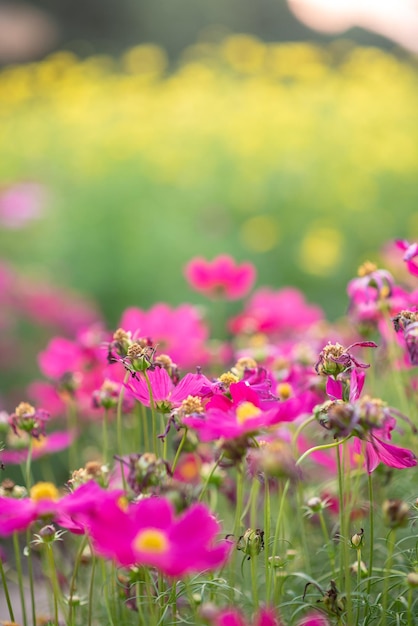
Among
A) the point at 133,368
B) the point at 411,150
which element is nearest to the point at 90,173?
the point at 411,150

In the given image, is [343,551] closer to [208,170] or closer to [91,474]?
[91,474]

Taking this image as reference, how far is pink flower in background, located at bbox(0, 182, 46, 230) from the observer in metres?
2.06

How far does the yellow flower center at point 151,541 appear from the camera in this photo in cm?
38

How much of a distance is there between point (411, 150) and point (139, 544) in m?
2.17

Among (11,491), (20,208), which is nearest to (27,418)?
(11,491)

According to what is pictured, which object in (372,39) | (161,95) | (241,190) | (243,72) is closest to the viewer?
(241,190)

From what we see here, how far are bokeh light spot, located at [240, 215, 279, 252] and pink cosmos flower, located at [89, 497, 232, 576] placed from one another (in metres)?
1.63

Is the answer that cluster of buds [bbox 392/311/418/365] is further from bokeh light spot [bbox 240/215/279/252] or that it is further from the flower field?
bokeh light spot [bbox 240/215/279/252]

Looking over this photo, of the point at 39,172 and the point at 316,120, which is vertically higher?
the point at 316,120

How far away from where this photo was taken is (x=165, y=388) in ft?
1.68

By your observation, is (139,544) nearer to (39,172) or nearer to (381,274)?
(381,274)

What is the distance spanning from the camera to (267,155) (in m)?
2.33

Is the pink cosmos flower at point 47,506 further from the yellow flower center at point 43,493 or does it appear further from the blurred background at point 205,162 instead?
the blurred background at point 205,162

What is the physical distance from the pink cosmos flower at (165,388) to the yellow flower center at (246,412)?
0.05 metres
